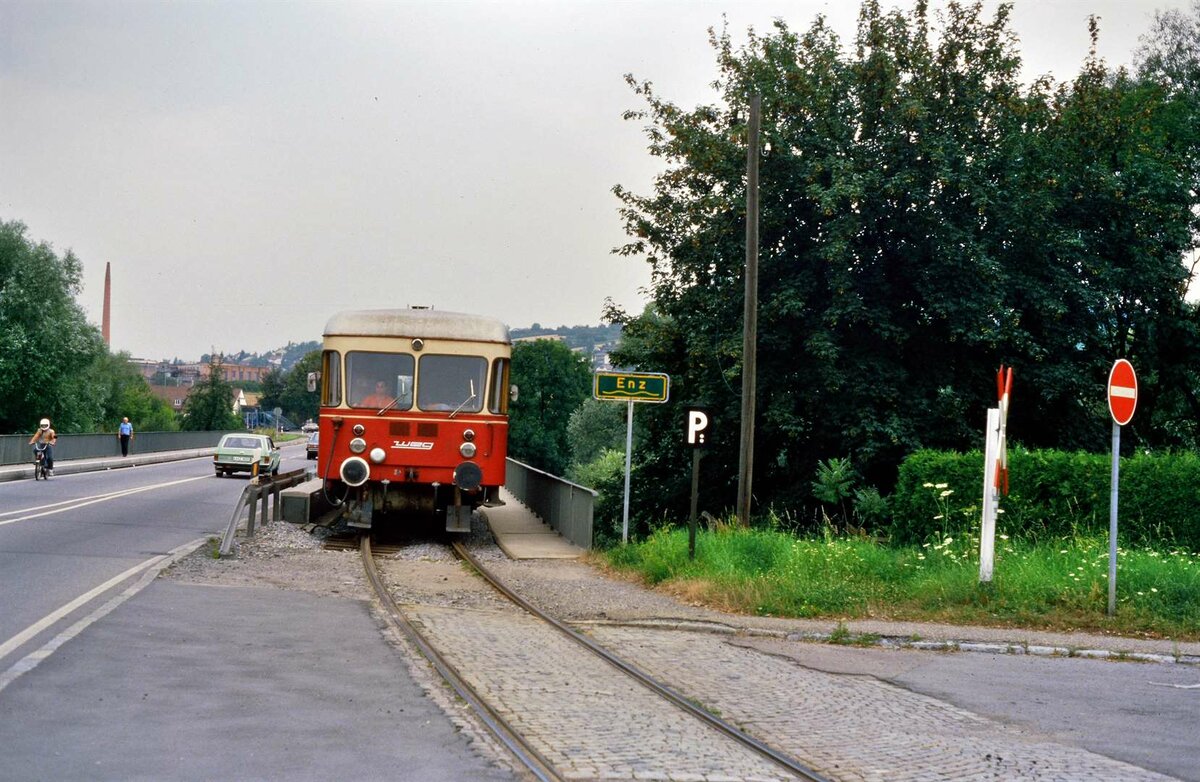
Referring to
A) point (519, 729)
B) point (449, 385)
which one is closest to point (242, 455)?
point (449, 385)

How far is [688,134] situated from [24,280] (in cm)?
5166

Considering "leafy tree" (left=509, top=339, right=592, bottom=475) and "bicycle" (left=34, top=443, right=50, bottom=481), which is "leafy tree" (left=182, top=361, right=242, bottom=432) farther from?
"bicycle" (left=34, top=443, right=50, bottom=481)

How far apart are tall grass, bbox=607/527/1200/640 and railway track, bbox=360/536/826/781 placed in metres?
2.66

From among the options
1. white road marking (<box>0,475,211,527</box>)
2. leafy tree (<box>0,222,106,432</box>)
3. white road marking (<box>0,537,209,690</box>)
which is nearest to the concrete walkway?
white road marking (<box>0,537,209,690</box>)

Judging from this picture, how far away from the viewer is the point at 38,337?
67.2m

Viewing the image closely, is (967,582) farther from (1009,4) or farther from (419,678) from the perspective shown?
(1009,4)

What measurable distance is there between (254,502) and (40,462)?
17048mm

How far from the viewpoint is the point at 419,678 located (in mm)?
8852

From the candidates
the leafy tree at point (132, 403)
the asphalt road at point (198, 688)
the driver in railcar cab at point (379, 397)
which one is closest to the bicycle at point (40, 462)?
the driver in railcar cab at point (379, 397)

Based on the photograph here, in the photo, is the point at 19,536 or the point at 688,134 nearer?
the point at 19,536

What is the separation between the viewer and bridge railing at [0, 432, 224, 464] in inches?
1572

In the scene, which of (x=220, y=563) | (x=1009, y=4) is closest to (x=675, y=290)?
(x=1009, y=4)

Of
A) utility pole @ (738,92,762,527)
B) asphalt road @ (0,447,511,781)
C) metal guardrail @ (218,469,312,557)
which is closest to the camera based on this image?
asphalt road @ (0,447,511,781)

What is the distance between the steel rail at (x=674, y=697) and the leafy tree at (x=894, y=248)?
12.5 m
